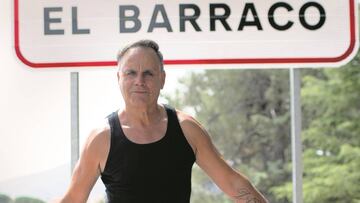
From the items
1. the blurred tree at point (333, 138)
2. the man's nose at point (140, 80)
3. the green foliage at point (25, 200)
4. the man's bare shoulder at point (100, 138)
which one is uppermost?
the man's nose at point (140, 80)

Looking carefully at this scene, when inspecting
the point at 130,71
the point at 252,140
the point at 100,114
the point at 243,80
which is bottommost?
the point at 252,140

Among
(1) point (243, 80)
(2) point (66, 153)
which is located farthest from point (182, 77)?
(2) point (66, 153)

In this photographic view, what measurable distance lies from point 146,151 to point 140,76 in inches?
9.5

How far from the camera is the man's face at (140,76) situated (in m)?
2.14

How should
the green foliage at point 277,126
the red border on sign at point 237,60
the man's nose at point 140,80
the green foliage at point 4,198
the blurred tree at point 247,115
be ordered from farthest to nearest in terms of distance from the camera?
the blurred tree at point 247,115
the green foliage at point 277,126
the green foliage at point 4,198
the red border on sign at point 237,60
the man's nose at point 140,80

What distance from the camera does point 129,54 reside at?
217 cm

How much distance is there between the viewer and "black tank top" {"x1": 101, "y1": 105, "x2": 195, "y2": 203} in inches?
84.2

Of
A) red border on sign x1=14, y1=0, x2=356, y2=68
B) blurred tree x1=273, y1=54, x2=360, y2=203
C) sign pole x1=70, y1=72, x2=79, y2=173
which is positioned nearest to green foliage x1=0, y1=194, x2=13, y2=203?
sign pole x1=70, y1=72, x2=79, y2=173

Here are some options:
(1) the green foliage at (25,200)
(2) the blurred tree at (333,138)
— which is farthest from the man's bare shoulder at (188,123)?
(2) the blurred tree at (333,138)

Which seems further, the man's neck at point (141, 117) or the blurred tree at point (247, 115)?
Answer: the blurred tree at point (247, 115)

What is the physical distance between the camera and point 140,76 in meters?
2.14

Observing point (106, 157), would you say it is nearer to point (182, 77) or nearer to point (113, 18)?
point (113, 18)

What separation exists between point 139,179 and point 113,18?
855 mm

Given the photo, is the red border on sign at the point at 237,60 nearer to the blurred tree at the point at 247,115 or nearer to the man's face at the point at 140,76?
the man's face at the point at 140,76
